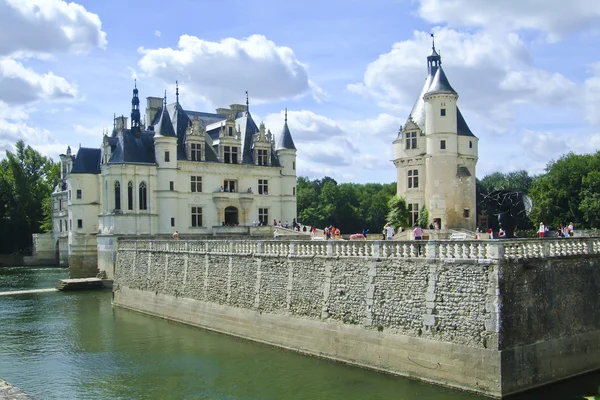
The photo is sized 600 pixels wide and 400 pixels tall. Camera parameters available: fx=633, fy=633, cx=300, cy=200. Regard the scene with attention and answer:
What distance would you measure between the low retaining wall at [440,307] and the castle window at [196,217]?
2292 centimetres

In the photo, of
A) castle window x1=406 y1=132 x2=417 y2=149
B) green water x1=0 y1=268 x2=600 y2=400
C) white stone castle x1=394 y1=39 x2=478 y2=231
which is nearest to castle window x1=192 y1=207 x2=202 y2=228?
white stone castle x1=394 y1=39 x2=478 y2=231

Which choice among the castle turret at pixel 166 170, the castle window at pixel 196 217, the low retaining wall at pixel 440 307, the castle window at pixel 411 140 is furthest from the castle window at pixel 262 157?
the low retaining wall at pixel 440 307

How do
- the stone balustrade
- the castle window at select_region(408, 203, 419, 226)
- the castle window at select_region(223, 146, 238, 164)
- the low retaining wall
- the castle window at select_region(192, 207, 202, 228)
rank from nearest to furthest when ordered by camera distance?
the low retaining wall
the stone balustrade
the castle window at select_region(408, 203, 419, 226)
the castle window at select_region(192, 207, 202, 228)
the castle window at select_region(223, 146, 238, 164)

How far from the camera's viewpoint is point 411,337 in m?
16.8

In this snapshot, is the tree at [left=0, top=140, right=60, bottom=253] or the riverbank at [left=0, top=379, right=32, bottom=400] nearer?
the riverbank at [left=0, top=379, right=32, bottom=400]

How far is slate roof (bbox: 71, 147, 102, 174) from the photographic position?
47.2 meters

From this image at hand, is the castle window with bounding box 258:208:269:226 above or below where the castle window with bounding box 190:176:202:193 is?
below

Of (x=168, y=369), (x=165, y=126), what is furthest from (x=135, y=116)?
(x=168, y=369)

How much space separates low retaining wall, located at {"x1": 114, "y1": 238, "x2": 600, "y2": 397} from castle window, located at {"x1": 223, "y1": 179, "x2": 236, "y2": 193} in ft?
79.3

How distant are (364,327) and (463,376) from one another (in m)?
3.57

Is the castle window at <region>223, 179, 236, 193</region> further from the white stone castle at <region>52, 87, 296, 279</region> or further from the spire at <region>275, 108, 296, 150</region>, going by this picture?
the spire at <region>275, 108, 296, 150</region>

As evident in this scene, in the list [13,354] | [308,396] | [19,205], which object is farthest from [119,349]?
[19,205]

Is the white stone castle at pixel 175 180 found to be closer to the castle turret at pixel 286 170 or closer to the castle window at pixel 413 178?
the castle turret at pixel 286 170

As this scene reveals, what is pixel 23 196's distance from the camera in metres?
69.6
